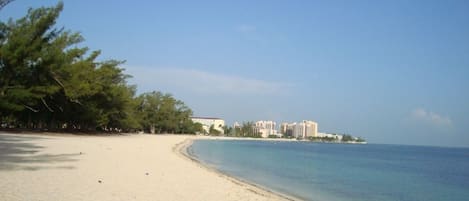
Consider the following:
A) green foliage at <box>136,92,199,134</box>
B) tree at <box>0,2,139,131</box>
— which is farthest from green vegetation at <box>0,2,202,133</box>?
green foliage at <box>136,92,199,134</box>

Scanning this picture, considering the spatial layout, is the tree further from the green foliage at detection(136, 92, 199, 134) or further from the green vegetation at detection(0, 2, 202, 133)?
the green foliage at detection(136, 92, 199, 134)

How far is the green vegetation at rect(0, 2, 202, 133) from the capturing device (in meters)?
36.0

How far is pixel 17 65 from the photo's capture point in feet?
122

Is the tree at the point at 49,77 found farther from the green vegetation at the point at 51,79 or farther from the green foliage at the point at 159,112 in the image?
the green foliage at the point at 159,112

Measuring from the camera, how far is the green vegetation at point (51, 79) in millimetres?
36031

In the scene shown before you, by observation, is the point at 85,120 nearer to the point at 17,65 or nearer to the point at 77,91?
the point at 77,91

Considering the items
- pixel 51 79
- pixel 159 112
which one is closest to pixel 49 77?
pixel 51 79

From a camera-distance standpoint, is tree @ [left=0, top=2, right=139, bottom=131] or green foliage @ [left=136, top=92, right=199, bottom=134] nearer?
tree @ [left=0, top=2, right=139, bottom=131]

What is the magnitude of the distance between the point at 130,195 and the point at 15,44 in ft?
99.5

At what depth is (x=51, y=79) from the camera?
4178 cm

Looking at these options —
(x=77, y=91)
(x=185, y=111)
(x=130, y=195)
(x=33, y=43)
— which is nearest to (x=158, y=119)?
(x=185, y=111)

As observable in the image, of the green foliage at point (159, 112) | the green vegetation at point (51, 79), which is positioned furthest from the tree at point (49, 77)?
the green foliage at point (159, 112)

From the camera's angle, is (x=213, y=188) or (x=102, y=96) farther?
(x=102, y=96)

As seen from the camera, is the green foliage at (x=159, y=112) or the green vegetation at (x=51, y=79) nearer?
the green vegetation at (x=51, y=79)
